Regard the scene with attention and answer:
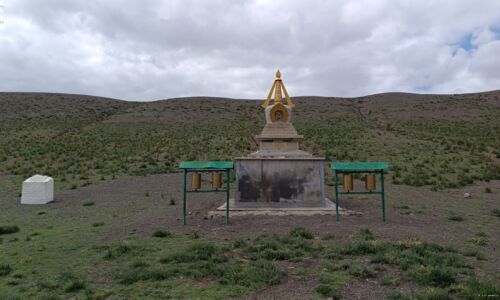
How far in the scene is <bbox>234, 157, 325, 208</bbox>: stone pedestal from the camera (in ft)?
44.1

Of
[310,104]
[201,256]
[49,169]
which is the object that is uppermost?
[310,104]

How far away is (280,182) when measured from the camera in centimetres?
1353

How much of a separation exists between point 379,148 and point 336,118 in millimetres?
24721

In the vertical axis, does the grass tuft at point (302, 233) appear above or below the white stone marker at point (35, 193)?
below

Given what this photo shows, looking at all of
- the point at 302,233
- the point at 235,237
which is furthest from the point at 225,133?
the point at 302,233

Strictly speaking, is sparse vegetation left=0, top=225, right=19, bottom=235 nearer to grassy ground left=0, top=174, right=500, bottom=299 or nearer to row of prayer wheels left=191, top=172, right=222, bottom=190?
grassy ground left=0, top=174, right=500, bottom=299

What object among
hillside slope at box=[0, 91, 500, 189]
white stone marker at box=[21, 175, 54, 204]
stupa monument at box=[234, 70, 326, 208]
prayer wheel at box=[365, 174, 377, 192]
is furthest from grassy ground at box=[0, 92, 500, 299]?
stupa monument at box=[234, 70, 326, 208]

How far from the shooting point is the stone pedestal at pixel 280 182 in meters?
13.4

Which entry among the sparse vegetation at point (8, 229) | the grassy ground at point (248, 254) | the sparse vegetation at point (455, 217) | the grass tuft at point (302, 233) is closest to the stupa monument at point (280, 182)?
the grassy ground at point (248, 254)

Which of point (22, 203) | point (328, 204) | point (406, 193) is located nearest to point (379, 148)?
point (406, 193)

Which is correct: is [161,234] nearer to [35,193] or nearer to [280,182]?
[280,182]

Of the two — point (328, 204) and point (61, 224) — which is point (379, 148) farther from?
point (61, 224)

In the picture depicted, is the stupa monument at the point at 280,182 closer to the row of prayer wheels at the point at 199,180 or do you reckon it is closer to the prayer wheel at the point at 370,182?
the row of prayer wheels at the point at 199,180

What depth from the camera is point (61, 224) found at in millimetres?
11453
